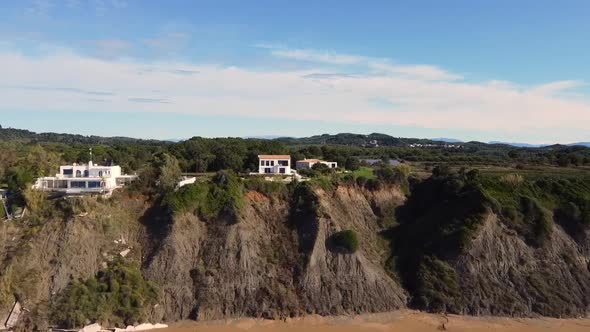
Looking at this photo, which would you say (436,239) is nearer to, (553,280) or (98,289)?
(553,280)

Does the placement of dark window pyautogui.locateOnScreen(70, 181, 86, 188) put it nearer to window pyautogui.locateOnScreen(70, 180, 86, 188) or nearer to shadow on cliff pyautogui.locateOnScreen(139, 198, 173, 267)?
window pyautogui.locateOnScreen(70, 180, 86, 188)

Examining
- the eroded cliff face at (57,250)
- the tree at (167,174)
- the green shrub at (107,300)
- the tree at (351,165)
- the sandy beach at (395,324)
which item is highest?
the tree at (351,165)

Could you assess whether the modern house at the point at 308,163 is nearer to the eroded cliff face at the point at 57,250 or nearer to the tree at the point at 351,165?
the tree at the point at 351,165

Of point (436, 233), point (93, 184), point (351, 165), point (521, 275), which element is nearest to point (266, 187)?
point (93, 184)

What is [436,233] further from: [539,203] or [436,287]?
[539,203]

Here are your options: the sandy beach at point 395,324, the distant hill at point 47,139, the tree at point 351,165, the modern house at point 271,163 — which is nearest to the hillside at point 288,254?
the sandy beach at point 395,324
